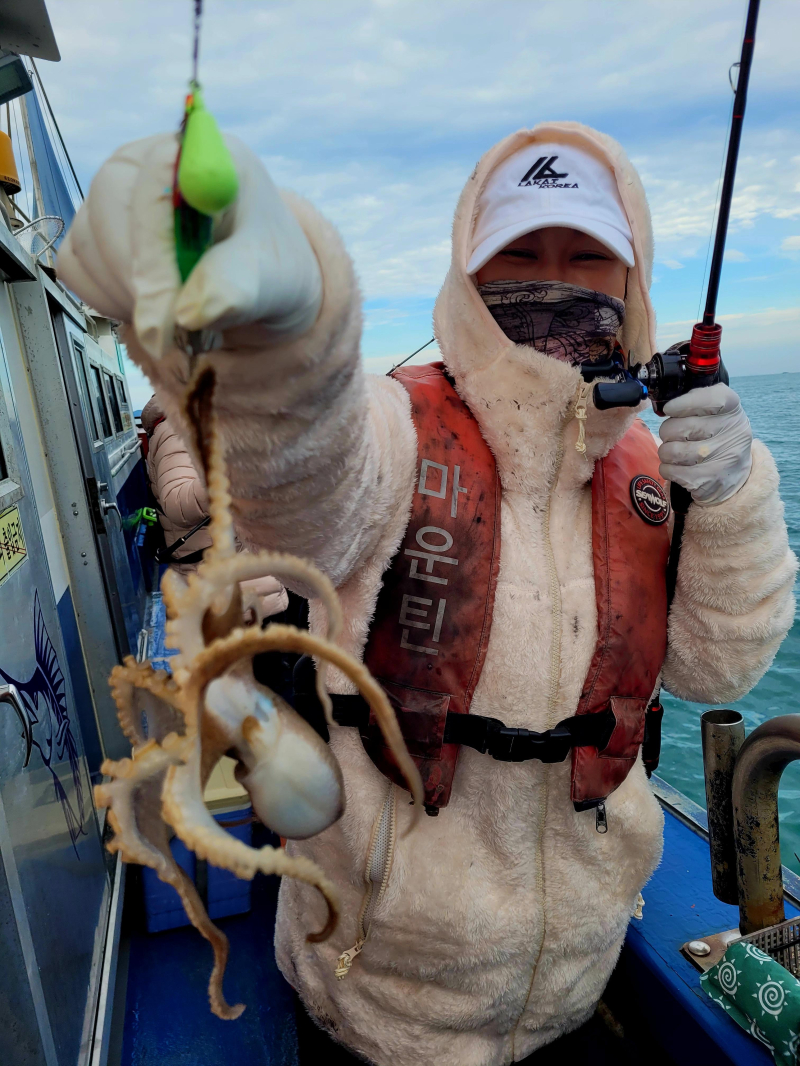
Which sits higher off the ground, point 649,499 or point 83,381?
point 83,381

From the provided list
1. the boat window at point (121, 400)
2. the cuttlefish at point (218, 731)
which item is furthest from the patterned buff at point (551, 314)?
the boat window at point (121, 400)

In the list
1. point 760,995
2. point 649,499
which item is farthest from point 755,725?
point 649,499

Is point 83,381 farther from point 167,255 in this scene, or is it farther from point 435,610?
point 167,255

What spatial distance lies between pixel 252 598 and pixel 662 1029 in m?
1.97

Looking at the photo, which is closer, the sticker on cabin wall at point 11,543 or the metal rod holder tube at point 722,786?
the sticker on cabin wall at point 11,543

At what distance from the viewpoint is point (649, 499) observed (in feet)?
4.89

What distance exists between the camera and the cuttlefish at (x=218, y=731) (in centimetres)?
60

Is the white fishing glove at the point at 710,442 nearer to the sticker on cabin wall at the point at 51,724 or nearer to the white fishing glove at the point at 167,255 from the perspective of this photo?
A: the white fishing glove at the point at 167,255

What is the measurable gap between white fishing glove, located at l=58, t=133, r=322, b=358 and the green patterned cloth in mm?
1883

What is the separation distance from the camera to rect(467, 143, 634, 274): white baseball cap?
1.27 meters

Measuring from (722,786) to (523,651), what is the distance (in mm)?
957

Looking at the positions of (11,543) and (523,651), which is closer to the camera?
(523,651)

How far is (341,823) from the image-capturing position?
1341 mm

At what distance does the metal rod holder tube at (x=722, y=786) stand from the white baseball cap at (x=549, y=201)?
50.3 inches
